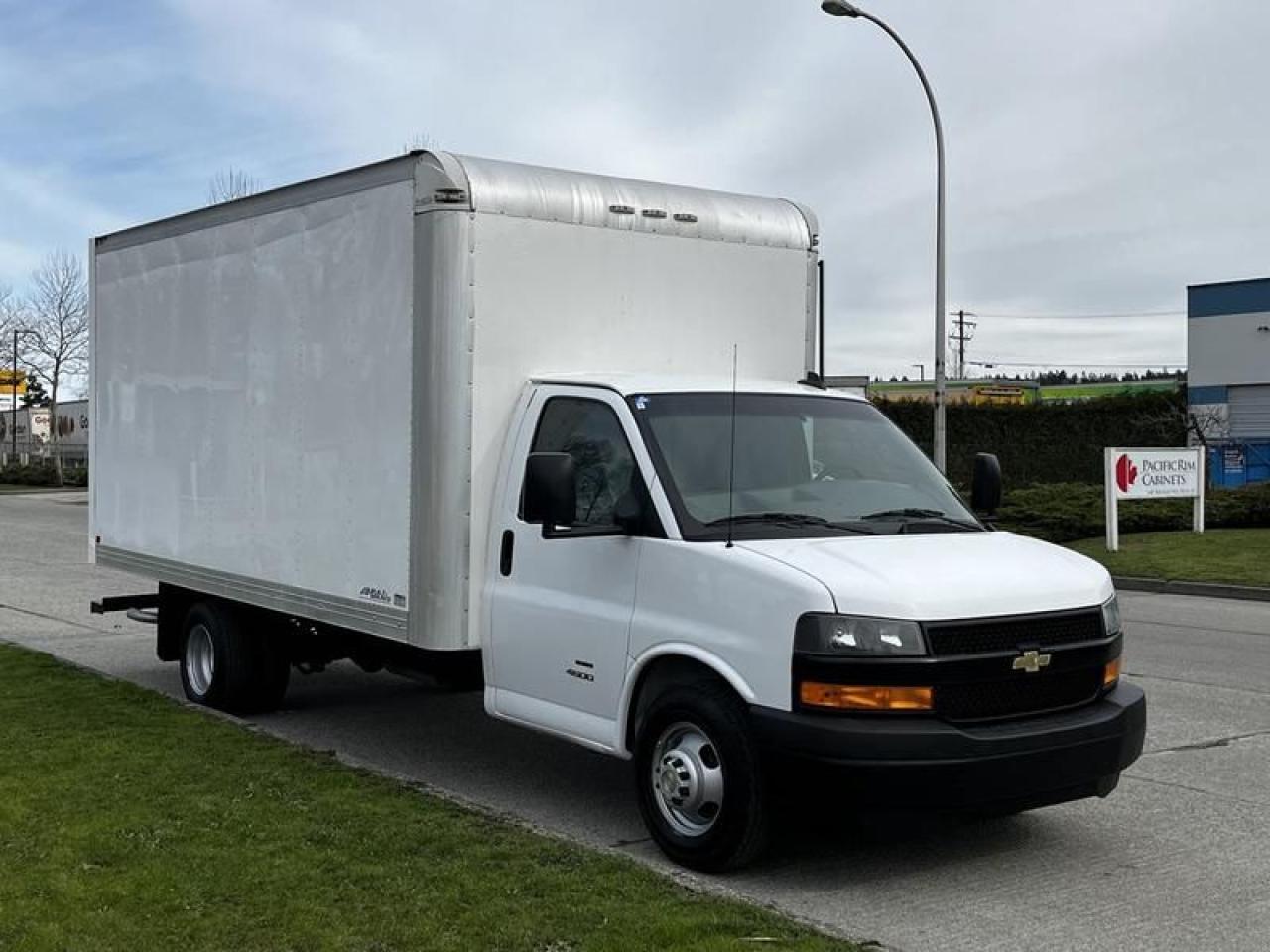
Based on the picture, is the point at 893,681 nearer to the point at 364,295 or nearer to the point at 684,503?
the point at 684,503

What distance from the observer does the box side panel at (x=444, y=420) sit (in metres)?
6.94

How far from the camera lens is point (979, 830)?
6555 millimetres

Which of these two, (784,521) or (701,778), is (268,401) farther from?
(701,778)

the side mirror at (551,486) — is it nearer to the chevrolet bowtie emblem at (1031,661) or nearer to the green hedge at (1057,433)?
the chevrolet bowtie emblem at (1031,661)

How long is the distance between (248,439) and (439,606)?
2.41 metres

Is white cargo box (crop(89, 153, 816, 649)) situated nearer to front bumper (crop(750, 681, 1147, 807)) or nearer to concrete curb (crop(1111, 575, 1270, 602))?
front bumper (crop(750, 681, 1147, 807))

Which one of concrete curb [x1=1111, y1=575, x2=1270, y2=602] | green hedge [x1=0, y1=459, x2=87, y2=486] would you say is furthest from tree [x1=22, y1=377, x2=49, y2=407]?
concrete curb [x1=1111, y1=575, x2=1270, y2=602]

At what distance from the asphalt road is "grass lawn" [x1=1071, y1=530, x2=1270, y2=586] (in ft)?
27.0

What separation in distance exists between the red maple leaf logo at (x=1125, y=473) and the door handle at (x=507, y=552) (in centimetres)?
1742

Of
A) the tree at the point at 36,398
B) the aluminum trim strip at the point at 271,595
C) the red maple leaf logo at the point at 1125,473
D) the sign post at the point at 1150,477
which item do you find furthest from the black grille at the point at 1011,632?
the tree at the point at 36,398

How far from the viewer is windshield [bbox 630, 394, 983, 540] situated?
6.18m

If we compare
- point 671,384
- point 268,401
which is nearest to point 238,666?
point 268,401

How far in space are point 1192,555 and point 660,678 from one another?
671 inches

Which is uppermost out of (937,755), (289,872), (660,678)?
(660,678)
